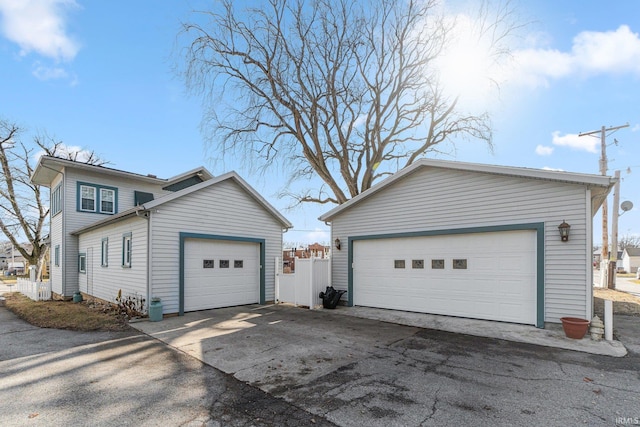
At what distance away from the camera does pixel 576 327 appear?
6.59m

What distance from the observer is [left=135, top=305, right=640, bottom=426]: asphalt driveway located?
12.0 ft

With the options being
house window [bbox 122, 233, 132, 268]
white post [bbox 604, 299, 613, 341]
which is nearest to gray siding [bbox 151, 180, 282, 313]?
house window [bbox 122, 233, 132, 268]

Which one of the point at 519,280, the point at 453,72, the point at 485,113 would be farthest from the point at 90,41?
the point at 485,113

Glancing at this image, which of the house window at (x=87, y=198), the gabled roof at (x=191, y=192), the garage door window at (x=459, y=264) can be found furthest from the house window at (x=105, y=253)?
the garage door window at (x=459, y=264)

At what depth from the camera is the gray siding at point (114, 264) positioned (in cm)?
939

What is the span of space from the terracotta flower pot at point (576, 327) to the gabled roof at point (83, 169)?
16.2 m

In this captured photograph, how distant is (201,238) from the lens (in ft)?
33.9

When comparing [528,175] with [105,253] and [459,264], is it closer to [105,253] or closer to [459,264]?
[459,264]

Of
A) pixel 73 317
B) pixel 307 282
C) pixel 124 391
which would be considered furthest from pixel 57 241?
pixel 124 391

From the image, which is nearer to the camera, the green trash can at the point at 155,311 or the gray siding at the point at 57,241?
the green trash can at the point at 155,311

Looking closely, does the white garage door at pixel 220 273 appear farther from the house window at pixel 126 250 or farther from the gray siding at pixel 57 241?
the gray siding at pixel 57 241

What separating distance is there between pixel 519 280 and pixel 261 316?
6.94 meters

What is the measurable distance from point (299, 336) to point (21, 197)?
26132 mm

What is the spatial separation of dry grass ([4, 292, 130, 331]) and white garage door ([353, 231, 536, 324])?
7.26 m
